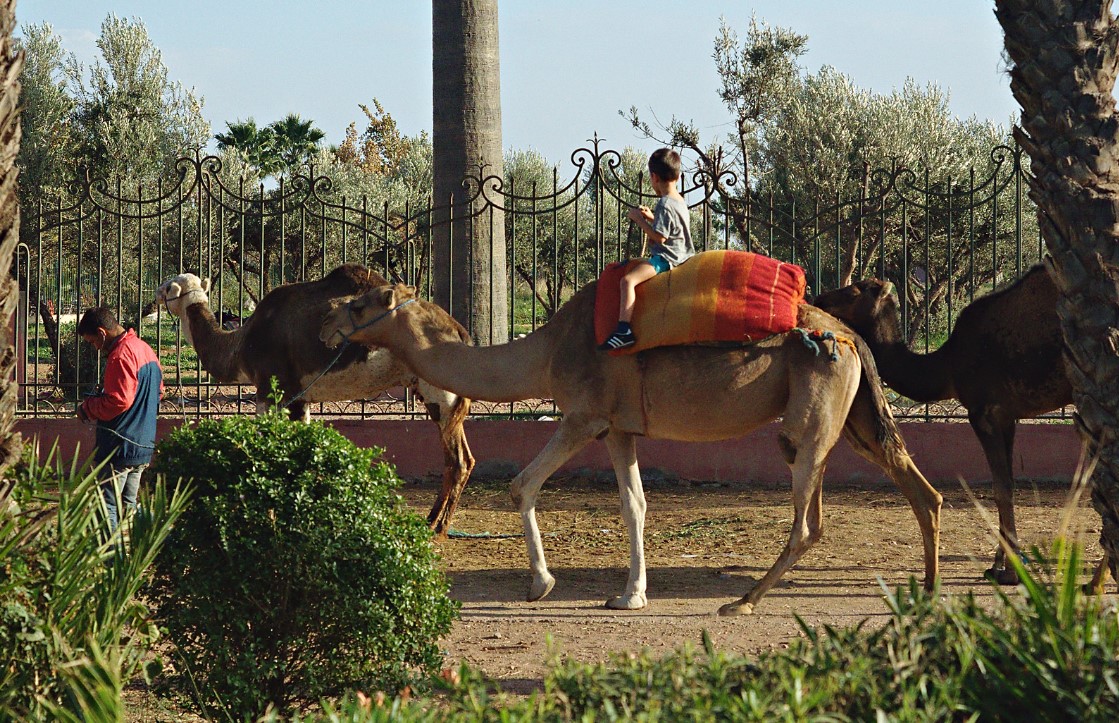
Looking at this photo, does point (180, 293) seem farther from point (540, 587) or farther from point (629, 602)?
point (629, 602)

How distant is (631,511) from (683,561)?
166 centimetres

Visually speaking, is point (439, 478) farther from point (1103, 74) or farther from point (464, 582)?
point (1103, 74)

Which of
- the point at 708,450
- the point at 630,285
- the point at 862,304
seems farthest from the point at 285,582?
the point at 708,450

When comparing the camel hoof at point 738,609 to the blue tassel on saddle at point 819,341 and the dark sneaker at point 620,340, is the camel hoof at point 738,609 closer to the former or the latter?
the blue tassel on saddle at point 819,341

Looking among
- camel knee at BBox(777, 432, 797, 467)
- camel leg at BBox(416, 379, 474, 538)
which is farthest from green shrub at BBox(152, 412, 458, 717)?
camel leg at BBox(416, 379, 474, 538)

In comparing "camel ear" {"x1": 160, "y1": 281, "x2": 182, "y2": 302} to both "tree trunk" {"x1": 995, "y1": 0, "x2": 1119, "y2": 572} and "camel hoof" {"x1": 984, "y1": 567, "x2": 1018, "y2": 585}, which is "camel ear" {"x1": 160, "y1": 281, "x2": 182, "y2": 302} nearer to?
"camel hoof" {"x1": 984, "y1": 567, "x2": 1018, "y2": 585}

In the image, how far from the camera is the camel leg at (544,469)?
827cm

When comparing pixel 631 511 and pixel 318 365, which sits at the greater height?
pixel 318 365

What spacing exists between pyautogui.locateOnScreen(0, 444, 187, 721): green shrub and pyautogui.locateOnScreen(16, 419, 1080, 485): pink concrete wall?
27.9ft

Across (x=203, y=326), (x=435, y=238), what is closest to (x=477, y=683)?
(x=203, y=326)

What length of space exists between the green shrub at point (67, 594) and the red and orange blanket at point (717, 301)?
3666 millimetres

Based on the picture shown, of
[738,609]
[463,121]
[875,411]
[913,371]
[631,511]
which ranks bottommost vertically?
[738,609]

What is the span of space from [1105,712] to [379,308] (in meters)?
6.22

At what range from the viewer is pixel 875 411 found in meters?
8.45
